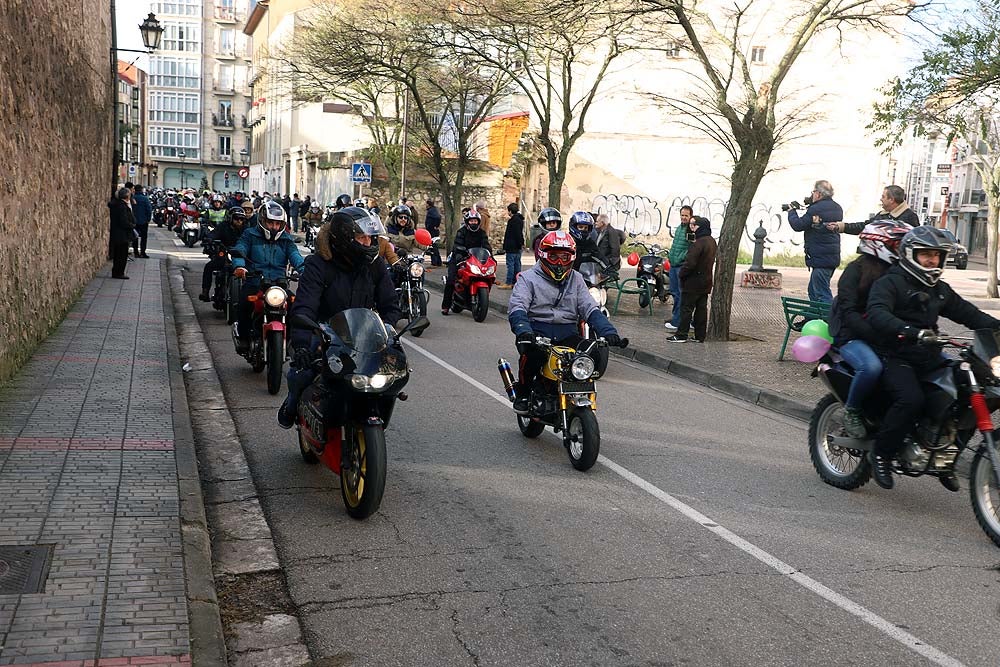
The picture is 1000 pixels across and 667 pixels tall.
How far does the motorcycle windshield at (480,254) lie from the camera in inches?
669

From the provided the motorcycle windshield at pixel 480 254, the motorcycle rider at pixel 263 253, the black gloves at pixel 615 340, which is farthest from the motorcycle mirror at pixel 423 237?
the black gloves at pixel 615 340

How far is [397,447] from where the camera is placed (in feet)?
25.6

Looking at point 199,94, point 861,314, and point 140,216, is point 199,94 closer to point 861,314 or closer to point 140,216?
point 140,216

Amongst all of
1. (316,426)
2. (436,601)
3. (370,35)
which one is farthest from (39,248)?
(370,35)

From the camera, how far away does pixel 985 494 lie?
594 cm

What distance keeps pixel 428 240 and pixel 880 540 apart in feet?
34.9

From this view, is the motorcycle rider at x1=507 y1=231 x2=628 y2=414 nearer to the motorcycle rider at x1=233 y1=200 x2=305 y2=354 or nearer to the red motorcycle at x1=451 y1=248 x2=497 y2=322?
the motorcycle rider at x1=233 y1=200 x2=305 y2=354

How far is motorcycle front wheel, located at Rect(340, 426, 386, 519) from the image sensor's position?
566 centimetres

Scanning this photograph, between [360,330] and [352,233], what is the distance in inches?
33.1

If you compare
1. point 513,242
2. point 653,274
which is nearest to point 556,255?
point 653,274

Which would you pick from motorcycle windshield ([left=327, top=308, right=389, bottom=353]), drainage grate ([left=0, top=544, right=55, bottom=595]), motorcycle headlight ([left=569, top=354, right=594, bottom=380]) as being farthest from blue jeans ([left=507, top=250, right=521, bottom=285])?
drainage grate ([left=0, top=544, right=55, bottom=595])

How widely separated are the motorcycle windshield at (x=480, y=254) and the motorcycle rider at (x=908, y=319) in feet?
35.0

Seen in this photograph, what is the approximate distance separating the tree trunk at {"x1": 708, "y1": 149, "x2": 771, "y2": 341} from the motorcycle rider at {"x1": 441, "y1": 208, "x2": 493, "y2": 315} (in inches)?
172

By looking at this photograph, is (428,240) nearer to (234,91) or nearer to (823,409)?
(823,409)
